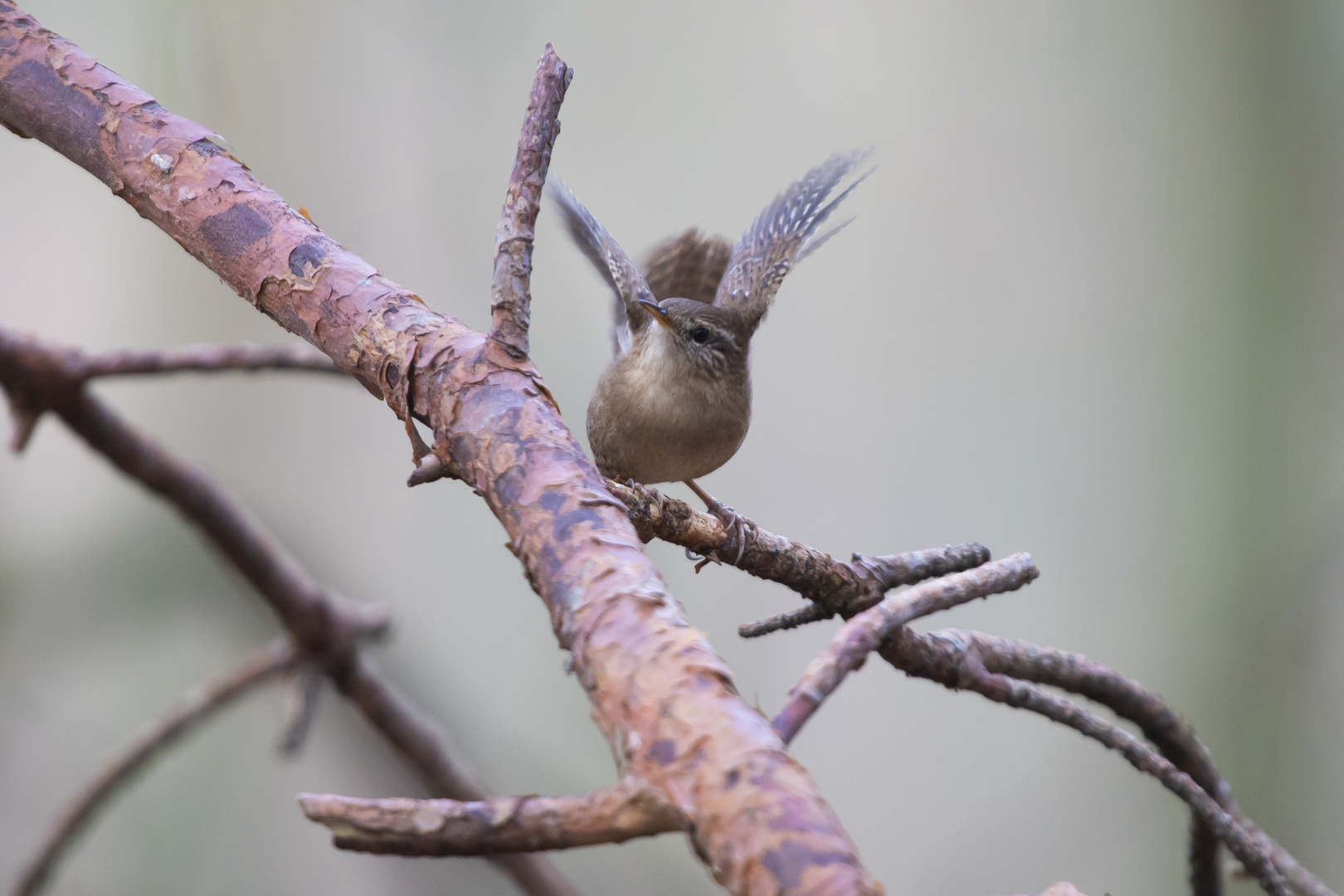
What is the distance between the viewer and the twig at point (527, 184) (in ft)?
2.37

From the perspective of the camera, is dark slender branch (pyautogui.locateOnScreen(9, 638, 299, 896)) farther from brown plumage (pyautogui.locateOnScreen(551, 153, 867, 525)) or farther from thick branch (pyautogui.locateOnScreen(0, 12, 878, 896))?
thick branch (pyautogui.locateOnScreen(0, 12, 878, 896))

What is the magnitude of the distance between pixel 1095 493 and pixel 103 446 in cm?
246

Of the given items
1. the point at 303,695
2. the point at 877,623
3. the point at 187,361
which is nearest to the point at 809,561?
the point at 877,623

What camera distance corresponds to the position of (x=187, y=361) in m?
1.46

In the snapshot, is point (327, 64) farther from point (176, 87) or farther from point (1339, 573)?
point (1339, 573)

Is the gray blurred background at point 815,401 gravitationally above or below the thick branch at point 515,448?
above

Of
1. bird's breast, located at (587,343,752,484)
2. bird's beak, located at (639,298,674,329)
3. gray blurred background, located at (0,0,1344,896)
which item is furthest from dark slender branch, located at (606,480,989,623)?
gray blurred background, located at (0,0,1344,896)

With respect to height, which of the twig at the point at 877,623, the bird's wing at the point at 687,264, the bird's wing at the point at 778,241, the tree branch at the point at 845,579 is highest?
the bird's wing at the point at 687,264

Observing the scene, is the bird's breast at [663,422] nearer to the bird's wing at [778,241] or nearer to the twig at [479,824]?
the bird's wing at [778,241]

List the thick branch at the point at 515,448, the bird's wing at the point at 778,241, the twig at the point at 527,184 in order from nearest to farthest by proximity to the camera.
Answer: the thick branch at the point at 515,448 < the twig at the point at 527,184 < the bird's wing at the point at 778,241

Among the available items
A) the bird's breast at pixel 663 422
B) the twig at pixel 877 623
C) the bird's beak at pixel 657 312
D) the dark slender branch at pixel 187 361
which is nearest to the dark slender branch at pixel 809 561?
the twig at pixel 877 623

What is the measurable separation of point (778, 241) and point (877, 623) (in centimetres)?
122

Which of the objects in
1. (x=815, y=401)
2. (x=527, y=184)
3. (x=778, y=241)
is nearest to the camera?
(x=527, y=184)

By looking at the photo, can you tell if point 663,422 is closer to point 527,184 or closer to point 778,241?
point 778,241
